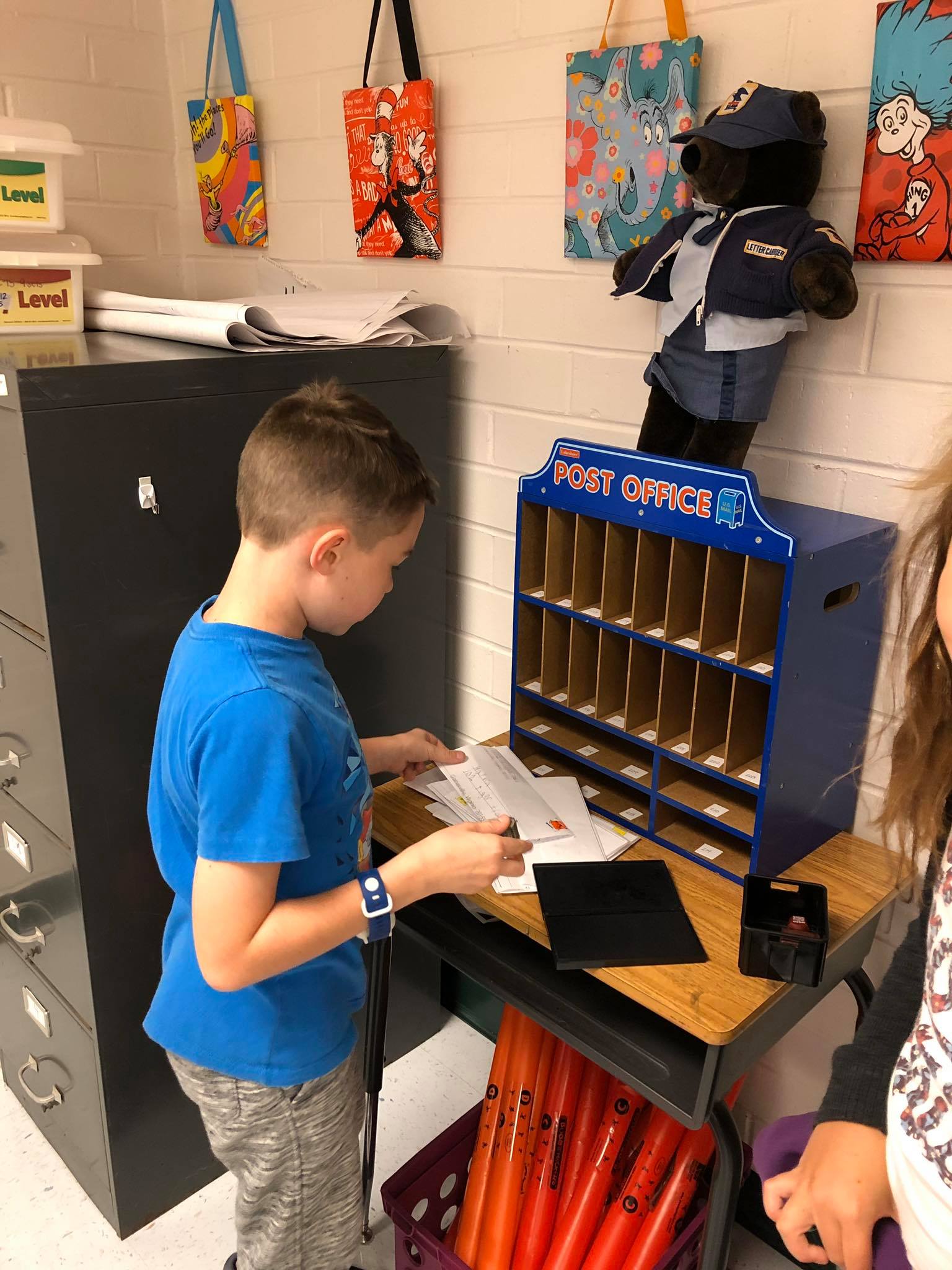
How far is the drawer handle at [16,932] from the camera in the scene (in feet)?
5.44

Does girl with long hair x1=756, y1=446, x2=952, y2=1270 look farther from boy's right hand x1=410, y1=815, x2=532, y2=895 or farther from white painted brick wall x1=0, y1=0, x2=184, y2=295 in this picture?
white painted brick wall x1=0, y1=0, x2=184, y2=295

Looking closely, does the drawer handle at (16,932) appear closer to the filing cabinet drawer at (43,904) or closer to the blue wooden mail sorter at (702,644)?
the filing cabinet drawer at (43,904)

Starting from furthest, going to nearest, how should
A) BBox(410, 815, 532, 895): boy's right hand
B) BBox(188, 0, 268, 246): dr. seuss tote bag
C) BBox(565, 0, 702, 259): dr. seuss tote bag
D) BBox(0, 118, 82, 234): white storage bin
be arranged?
1. BBox(188, 0, 268, 246): dr. seuss tote bag
2. BBox(0, 118, 82, 234): white storage bin
3. BBox(565, 0, 702, 259): dr. seuss tote bag
4. BBox(410, 815, 532, 895): boy's right hand

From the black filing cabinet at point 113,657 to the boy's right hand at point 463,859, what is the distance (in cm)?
56

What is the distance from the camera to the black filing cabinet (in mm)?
1327

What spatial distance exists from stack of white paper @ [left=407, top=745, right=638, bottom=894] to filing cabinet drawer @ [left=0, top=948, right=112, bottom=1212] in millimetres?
718

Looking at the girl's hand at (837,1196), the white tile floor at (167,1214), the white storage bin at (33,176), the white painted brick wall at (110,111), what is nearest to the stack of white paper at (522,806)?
the girl's hand at (837,1196)

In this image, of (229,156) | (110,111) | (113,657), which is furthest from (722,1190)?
(110,111)

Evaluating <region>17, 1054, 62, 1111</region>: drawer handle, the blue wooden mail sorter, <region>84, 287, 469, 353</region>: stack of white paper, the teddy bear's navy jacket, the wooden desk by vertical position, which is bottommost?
<region>17, 1054, 62, 1111</region>: drawer handle

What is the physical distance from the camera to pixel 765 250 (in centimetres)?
122

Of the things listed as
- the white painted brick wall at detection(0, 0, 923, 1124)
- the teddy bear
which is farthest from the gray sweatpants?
the teddy bear

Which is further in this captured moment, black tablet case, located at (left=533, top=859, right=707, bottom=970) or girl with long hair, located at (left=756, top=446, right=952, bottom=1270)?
black tablet case, located at (left=533, top=859, right=707, bottom=970)

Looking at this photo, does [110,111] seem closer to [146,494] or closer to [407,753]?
[146,494]

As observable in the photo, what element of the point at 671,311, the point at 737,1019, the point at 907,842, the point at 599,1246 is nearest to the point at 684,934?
the point at 737,1019
